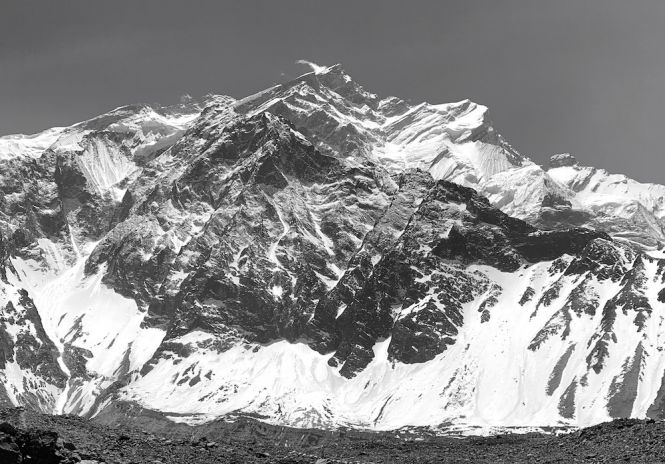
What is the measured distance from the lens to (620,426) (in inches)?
3241

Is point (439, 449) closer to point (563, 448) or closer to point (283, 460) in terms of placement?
point (563, 448)

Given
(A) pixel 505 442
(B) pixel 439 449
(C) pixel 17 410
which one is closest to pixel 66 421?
(C) pixel 17 410

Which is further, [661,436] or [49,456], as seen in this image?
[661,436]

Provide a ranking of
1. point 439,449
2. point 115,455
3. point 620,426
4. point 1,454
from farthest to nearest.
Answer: point 439,449 → point 620,426 → point 115,455 → point 1,454

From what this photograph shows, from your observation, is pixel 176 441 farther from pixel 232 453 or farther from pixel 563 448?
pixel 563 448

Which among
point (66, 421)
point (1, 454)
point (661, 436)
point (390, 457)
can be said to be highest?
point (661, 436)

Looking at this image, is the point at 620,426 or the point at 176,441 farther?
the point at 620,426

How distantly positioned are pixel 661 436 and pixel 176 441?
104 feet

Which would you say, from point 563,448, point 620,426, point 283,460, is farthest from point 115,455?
point 620,426

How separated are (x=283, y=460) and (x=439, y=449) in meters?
26.5

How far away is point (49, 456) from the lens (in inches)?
2296

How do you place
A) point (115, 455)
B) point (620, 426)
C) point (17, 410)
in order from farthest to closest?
point (620, 426) < point (17, 410) < point (115, 455)

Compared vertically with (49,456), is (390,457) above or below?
above

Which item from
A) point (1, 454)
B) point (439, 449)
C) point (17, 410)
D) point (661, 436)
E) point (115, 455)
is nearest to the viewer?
point (1, 454)
